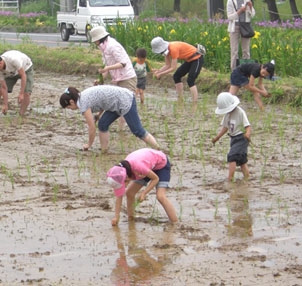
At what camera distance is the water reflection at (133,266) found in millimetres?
5031

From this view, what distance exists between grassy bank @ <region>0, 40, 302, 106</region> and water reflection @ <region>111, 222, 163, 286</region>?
6576 millimetres

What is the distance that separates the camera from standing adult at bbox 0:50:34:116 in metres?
10.6

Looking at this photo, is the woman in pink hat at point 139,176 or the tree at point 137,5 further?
the tree at point 137,5

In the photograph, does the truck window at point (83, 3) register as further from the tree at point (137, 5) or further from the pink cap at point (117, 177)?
the pink cap at point (117, 177)

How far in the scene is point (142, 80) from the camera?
482 inches

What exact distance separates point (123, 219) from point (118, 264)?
119cm

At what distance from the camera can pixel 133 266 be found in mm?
5301

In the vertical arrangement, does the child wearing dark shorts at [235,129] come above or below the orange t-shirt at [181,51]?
below

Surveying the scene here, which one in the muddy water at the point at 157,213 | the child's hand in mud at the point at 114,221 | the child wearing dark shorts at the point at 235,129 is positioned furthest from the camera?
the child wearing dark shorts at the point at 235,129

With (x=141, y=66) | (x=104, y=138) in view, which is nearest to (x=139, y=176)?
(x=104, y=138)

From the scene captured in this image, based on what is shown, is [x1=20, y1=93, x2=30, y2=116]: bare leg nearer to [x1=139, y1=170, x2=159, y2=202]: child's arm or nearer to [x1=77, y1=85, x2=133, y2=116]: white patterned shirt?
[x1=77, y1=85, x2=133, y2=116]: white patterned shirt

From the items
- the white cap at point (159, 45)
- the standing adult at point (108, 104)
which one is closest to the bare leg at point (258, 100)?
the white cap at point (159, 45)

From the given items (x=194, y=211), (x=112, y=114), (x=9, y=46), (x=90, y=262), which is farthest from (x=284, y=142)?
(x=9, y=46)

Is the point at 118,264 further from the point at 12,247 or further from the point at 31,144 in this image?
the point at 31,144
